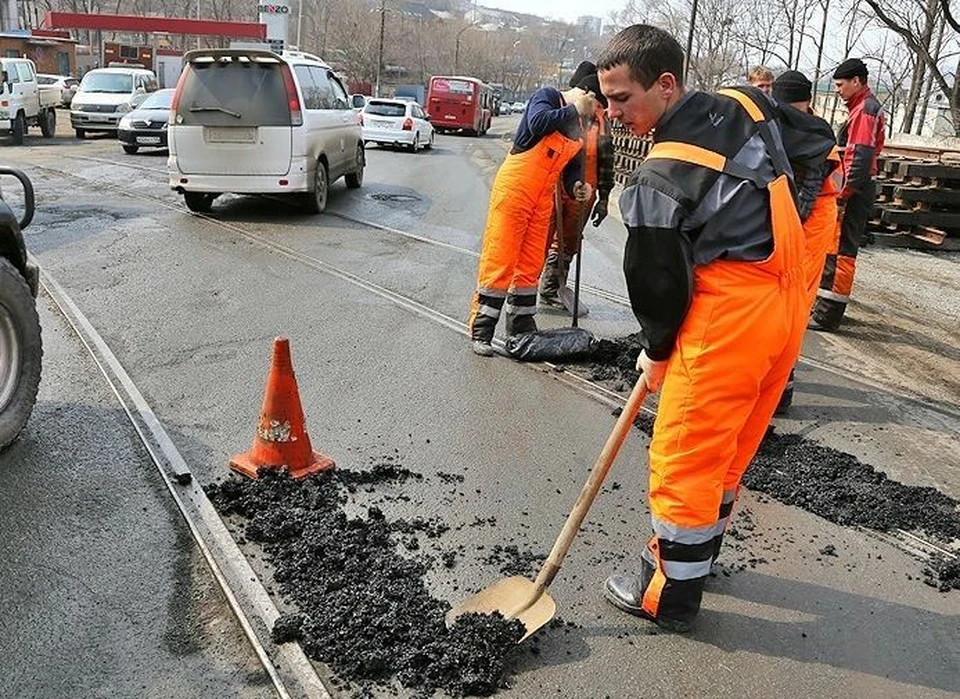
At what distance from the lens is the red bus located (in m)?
40.1

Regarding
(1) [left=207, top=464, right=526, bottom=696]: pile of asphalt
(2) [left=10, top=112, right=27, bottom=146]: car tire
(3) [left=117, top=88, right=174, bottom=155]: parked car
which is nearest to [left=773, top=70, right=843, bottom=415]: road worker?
(1) [left=207, top=464, right=526, bottom=696]: pile of asphalt

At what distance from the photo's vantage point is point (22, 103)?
20.9m

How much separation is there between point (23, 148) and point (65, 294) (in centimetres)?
1504

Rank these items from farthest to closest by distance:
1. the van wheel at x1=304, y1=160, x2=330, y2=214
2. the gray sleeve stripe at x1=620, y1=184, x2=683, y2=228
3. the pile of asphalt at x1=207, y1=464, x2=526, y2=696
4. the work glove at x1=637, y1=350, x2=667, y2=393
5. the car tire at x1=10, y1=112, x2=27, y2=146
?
the car tire at x1=10, y1=112, x2=27, y2=146 → the van wheel at x1=304, y1=160, x2=330, y2=214 → the work glove at x1=637, y1=350, x2=667, y2=393 → the pile of asphalt at x1=207, y1=464, x2=526, y2=696 → the gray sleeve stripe at x1=620, y1=184, x2=683, y2=228

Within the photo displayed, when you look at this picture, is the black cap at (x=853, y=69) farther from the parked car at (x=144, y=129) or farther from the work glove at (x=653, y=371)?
the parked car at (x=144, y=129)

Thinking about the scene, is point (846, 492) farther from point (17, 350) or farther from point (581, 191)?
point (17, 350)

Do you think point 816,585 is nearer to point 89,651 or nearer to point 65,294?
point 89,651

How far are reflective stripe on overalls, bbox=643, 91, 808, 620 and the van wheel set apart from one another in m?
9.41

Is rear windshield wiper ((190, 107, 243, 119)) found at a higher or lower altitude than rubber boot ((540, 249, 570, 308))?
higher

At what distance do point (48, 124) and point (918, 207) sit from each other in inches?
838

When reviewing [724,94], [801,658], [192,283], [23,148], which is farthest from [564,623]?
[23,148]

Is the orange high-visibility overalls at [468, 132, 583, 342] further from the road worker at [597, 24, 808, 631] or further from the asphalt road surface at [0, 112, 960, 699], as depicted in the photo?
the road worker at [597, 24, 808, 631]

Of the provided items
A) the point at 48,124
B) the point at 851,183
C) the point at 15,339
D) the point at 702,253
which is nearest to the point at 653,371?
the point at 702,253

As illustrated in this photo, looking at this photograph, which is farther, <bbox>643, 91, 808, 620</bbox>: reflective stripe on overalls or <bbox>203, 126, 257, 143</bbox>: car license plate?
<bbox>203, 126, 257, 143</bbox>: car license plate
